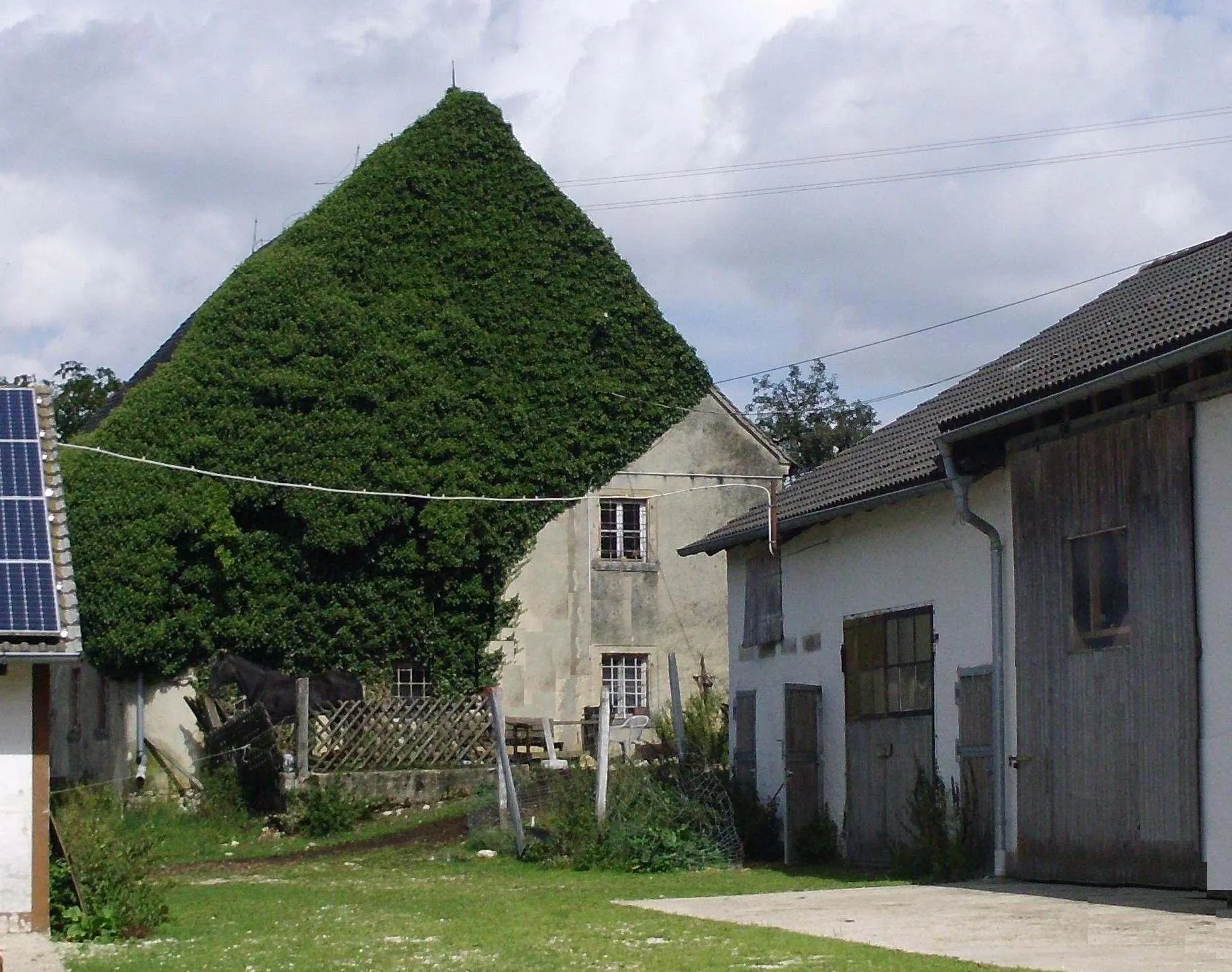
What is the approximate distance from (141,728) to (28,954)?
16025 millimetres

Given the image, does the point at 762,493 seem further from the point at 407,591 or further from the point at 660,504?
the point at 407,591

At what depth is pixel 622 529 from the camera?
105 ft

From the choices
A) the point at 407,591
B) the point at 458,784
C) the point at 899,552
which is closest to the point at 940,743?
the point at 899,552

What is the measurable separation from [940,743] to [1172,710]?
14.0 ft

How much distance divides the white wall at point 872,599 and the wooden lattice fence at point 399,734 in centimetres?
579

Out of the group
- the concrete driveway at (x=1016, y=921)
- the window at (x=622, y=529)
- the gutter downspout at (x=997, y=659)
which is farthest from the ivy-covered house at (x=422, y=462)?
the concrete driveway at (x=1016, y=921)

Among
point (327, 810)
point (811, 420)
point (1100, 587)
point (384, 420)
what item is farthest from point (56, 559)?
point (811, 420)

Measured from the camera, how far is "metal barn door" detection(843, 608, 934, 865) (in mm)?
18359

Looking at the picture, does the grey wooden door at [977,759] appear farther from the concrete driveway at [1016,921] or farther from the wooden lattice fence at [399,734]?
the wooden lattice fence at [399,734]

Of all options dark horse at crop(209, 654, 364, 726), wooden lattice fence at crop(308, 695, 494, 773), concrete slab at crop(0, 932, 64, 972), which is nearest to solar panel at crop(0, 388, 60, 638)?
concrete slab at crop(0, 932, 64, 972)

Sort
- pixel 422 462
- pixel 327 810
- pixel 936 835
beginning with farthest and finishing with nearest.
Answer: pixel 422 462 < pixel 327 810 < pixel 936 835

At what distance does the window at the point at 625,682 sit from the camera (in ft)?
103

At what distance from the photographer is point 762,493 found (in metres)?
32.6

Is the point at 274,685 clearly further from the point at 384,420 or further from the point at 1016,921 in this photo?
the point at 1016,921
